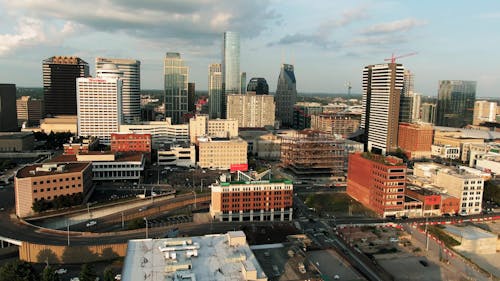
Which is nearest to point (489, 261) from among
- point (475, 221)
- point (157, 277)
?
point (475, 221)

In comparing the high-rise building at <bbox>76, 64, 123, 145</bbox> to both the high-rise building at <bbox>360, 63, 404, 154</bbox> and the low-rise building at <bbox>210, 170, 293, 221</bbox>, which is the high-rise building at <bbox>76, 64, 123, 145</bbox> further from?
the high-rise building at <bbox>360, 63, 404, 154</bbox>

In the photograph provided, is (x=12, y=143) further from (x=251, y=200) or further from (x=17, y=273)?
(x=17, y=273)

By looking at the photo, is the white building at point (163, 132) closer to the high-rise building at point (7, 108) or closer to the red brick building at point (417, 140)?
the high-rise building at point (7, 108)

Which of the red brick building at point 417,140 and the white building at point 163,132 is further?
the white building at point 163,132

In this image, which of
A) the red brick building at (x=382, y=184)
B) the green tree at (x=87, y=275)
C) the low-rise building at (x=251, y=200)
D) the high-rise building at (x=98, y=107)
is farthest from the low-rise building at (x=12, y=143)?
the red brick building at (x=382, y=184)

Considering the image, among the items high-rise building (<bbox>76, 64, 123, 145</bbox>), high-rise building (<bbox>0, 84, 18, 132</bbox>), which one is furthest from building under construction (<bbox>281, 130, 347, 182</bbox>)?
high-rise building (<bbox>0, 84, 18, 132</bbox>)
